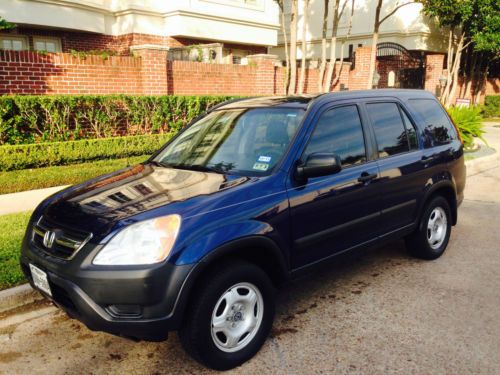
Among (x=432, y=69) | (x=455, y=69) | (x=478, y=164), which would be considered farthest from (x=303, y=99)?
(x=455, y=69)

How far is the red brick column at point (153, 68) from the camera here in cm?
1059

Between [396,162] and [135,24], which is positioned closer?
[396,162]

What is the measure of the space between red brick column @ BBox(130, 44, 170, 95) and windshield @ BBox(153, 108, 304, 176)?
21.8 feet

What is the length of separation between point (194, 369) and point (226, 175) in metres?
1.36

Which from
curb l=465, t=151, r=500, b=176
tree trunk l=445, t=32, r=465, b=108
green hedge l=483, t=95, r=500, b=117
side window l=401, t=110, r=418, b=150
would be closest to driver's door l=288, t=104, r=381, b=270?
side window l=401, t=110, r=418, b=150

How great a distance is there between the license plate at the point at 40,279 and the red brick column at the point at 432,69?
65.4 feet

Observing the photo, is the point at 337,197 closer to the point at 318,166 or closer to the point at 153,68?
the point at 318,166

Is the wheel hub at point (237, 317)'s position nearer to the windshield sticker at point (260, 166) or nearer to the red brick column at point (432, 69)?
the windshield sticker at point (260, 166)

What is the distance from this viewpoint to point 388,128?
444 cm

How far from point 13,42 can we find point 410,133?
1251cm

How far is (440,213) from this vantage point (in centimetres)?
518

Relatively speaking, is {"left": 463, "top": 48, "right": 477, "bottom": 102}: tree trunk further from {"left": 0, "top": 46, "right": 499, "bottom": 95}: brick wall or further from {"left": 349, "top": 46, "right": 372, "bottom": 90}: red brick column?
{"left": 0, "top": 46, "right": 499, "bottom": 95}: brick wall

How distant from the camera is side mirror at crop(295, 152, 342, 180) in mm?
3395

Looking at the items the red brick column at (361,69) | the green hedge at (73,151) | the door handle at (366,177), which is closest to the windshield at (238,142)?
the door handle at (366,177)
